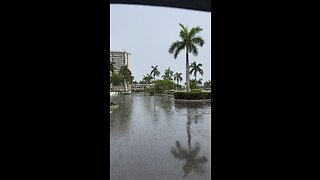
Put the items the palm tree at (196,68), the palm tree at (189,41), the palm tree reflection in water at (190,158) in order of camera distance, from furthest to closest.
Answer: the palm tree at (196,68), the palm tree at (189,41), the palm tree reflection in water at (190,158)

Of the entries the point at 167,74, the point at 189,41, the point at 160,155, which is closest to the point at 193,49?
the point at 189,41

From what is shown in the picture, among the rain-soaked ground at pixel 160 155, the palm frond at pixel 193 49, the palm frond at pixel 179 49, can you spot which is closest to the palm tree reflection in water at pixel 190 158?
the rain-soaked ground at pixel 160 155

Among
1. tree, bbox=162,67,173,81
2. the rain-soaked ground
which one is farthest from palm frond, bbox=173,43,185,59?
tree, bbox=162,67,173,81

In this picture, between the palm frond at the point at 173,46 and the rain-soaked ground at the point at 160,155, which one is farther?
the palm frond at the point at 173,46

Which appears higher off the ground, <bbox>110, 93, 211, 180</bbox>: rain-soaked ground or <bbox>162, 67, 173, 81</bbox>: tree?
<bbox>162, 67, 173, 81</bbox>: tree

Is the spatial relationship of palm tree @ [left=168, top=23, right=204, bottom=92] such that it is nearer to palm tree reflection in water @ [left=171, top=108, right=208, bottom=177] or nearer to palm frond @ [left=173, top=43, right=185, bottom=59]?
palm frond @ [left=173, top=43, right=185, bottom=59]

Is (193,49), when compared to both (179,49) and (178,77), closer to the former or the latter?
(179,49)

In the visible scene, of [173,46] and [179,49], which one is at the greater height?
[173,46]

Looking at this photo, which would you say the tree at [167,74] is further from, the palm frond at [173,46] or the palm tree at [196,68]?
the palm frond at [173,46]
